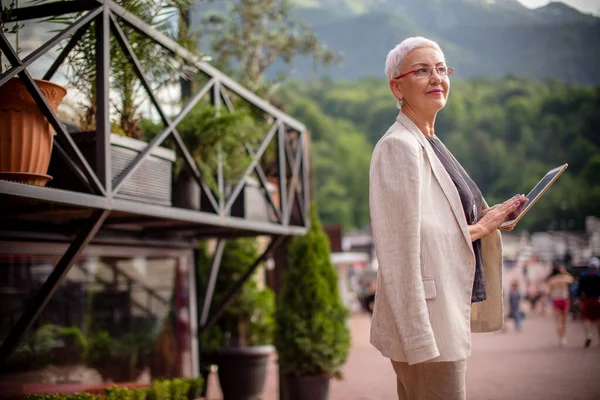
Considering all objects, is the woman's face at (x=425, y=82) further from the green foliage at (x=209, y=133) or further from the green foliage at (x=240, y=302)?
the green foliage at (x=240, y=302)

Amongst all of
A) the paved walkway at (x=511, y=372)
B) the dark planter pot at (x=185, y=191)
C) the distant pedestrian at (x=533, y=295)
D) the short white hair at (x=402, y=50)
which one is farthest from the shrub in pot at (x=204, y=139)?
the distant pedestrian at (x=533, y=295)

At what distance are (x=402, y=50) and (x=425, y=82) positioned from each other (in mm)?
152

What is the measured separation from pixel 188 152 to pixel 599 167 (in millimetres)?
37401

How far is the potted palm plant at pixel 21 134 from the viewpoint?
362 cm

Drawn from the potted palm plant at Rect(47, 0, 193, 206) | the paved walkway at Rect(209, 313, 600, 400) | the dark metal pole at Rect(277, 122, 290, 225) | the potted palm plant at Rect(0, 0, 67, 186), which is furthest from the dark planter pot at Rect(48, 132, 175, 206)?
the paved walkway at Rect(209, 313, 600, 400)

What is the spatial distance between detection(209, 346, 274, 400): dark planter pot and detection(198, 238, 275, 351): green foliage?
0.66 metres

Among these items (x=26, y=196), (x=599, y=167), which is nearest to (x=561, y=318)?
(x=26, y=196)

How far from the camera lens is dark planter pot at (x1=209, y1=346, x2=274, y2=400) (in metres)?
8.27

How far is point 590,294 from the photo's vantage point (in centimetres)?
1154

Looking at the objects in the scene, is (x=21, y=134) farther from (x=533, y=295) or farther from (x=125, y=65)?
(x=533, y=295)

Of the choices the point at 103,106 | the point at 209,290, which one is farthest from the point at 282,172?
the point at 103,106

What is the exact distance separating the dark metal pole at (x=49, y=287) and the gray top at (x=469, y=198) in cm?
240

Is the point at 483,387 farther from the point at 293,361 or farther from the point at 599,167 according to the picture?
the point at 599,167

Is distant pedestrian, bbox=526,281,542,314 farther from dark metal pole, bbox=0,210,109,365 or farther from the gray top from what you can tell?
the gray top
